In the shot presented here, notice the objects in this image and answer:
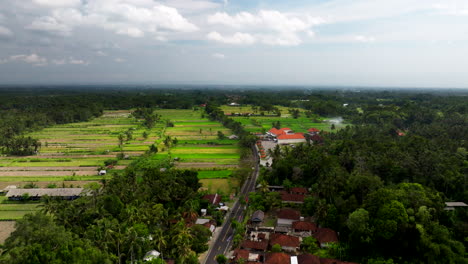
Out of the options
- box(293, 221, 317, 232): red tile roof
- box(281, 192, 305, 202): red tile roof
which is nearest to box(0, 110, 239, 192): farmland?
box(281, 192, 305, 202): red tile roof

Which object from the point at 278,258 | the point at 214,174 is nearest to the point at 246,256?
the point at 278,258

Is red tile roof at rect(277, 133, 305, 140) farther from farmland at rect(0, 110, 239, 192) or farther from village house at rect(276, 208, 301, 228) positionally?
village house at rect(276, 208, 301, 228)

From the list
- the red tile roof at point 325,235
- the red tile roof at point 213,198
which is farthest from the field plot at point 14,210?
the red tile roof at point 325,235

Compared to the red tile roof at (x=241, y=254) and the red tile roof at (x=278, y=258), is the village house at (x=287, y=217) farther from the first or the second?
the red tile roof at (x=241, y=254)

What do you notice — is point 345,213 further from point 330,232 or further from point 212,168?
point 212,168

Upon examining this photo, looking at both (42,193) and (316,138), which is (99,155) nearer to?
(42,193)
